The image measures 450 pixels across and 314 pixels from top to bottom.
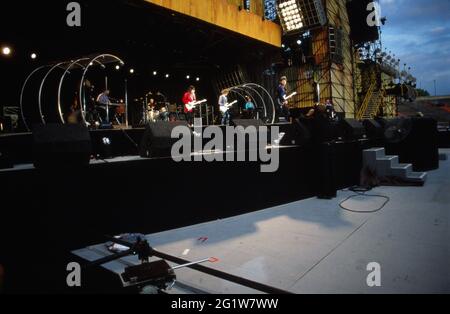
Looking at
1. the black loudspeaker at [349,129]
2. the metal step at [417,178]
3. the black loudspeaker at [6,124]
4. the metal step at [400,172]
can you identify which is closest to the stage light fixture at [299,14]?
the black loudspeaker at [349,129]

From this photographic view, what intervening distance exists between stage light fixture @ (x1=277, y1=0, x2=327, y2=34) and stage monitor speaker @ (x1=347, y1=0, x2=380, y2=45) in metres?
3.93

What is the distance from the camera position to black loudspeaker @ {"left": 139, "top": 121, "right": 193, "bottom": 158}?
13.7 ft

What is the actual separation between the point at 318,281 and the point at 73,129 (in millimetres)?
3058

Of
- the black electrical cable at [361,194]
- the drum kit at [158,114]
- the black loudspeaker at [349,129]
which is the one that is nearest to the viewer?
the black electrical cable at [361,194]

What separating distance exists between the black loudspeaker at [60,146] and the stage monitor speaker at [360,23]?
1673 centimetres

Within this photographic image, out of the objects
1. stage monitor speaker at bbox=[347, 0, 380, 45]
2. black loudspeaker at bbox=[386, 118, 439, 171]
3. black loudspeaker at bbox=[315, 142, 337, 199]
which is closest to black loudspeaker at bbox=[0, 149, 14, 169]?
black loudspeaker at bbox=[315, 142, 337, 199]

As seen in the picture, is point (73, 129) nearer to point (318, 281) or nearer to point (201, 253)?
point (201, 253)

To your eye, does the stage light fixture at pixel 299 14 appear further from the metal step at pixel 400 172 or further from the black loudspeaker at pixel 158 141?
the black loudspeaker at pixel 158 141

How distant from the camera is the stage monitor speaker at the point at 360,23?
15727 mm

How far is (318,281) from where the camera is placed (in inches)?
97.5

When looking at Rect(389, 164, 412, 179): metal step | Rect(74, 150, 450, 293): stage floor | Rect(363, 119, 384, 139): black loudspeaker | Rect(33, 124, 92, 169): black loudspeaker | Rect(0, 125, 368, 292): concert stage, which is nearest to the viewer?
Rect(74, 150, 450, 293): stage floor

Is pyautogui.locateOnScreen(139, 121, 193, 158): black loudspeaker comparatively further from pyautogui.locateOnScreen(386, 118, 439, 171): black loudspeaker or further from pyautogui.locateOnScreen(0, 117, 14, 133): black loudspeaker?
pyautogui.locateOnScreen(0, 117, 14, 133): black loudspeaker

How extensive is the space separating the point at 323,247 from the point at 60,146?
10.0 ft
